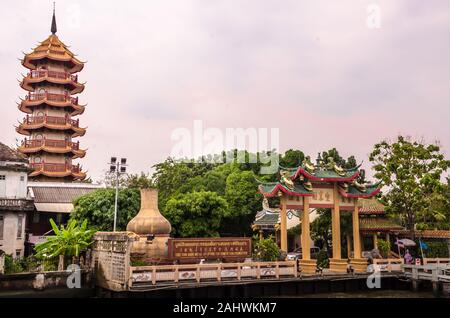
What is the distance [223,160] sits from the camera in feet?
214

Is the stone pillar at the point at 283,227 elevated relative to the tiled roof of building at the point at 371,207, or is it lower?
lower

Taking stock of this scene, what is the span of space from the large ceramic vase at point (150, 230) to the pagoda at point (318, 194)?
20.1ft

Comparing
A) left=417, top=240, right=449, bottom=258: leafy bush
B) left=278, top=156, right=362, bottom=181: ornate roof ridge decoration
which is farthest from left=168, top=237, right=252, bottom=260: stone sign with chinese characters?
left=417, top=240, right=449, bottom=258: leafy bush

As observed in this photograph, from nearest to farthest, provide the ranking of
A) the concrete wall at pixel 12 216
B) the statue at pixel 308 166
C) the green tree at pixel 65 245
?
1. the green tree at pixel 65 245
2. the statue at pixel 308 166
3. the concrete wall at pixel 12 216

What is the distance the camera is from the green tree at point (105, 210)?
33719 millimetres

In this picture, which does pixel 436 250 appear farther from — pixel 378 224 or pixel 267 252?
pixel 267 252

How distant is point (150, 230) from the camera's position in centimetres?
2530

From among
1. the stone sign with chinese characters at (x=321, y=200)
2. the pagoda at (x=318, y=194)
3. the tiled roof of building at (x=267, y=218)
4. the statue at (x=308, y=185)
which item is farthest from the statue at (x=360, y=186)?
the tiled roof of building at (x=267, y=218)

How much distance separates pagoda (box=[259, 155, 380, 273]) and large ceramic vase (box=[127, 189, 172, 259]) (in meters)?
6.13

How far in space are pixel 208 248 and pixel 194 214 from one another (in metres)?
13.6

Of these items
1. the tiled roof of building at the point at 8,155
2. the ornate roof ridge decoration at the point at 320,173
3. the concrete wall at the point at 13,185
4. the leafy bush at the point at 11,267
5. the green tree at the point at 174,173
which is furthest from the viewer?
the green tree at the point at 174,173

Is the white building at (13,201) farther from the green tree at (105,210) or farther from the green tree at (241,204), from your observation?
the green tree at (241,204)
